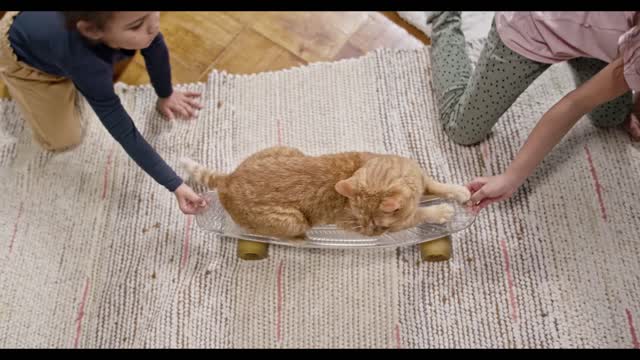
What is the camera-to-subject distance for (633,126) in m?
1.16

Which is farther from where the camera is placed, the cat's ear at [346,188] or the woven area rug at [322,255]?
the woven area rug at [322,255]

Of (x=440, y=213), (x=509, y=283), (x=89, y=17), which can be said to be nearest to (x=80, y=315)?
(x=89, y=17)

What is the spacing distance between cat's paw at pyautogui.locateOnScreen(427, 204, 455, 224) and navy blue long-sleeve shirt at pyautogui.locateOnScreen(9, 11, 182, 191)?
1.45 ft

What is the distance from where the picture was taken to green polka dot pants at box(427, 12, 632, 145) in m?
1.05

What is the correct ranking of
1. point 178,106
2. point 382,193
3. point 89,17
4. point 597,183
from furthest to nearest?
1. point 178,106
2. point 597,183
3. point 382,193
4. point 89,17

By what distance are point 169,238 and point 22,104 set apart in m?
0.37

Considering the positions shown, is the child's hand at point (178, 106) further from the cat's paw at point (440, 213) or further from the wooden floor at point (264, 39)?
the cat's paw at point (440, 213)

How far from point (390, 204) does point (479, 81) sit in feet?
1.13

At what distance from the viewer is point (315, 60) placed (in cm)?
136

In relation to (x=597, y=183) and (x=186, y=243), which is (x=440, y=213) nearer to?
(x=597, y=183)

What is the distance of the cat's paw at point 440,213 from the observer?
104cm

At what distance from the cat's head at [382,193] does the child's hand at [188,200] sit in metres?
0.28

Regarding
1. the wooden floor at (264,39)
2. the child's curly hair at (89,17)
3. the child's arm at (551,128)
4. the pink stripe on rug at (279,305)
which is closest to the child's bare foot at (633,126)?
the child's arm at (551,128)

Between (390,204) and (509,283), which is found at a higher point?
(390,204)
